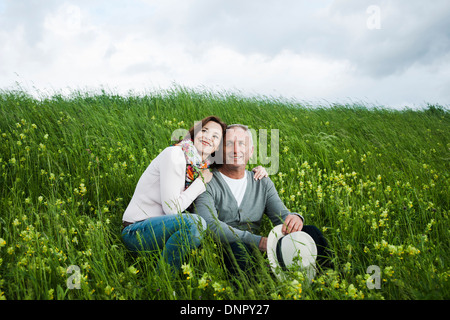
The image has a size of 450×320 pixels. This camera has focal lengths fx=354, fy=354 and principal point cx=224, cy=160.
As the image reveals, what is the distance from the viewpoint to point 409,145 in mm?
8250

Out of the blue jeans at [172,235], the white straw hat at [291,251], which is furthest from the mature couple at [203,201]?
the white straw hat at [291,251]

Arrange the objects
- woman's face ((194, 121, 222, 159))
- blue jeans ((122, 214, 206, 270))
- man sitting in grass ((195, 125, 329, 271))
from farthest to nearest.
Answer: woman's face ((194, 121, 222, 159)) → man sitting in grass ((195, 125, 329, 271)) → blue jeans ((122, 214, 206, 270))

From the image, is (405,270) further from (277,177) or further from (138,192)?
(277,177)

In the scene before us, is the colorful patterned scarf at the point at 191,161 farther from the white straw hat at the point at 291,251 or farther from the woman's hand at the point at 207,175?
the white straw hat at the point at 291,251

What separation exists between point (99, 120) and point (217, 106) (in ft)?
10.5

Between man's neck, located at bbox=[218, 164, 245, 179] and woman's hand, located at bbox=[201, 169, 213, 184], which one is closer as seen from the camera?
woman's hand, located at bbox=[201, 169, 213, 184]

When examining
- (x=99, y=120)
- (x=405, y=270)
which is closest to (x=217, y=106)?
(x=99, y=120)

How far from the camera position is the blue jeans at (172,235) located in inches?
118

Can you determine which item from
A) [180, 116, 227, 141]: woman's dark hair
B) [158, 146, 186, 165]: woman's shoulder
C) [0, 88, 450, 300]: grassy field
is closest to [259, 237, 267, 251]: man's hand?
[0, 88, 450, 300]: grassy field

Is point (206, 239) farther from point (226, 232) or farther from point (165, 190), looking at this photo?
point (165, 190)

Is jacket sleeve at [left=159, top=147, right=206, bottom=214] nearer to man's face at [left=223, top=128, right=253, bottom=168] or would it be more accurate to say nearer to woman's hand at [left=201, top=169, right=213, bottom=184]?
woman's hand at [left=201, top=169, right=213, bottom=184]

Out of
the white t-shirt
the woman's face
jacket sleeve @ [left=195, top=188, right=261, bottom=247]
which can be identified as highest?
the woman's face

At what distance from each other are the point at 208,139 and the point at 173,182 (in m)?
0.62

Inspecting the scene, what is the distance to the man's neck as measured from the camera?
3709 mm
